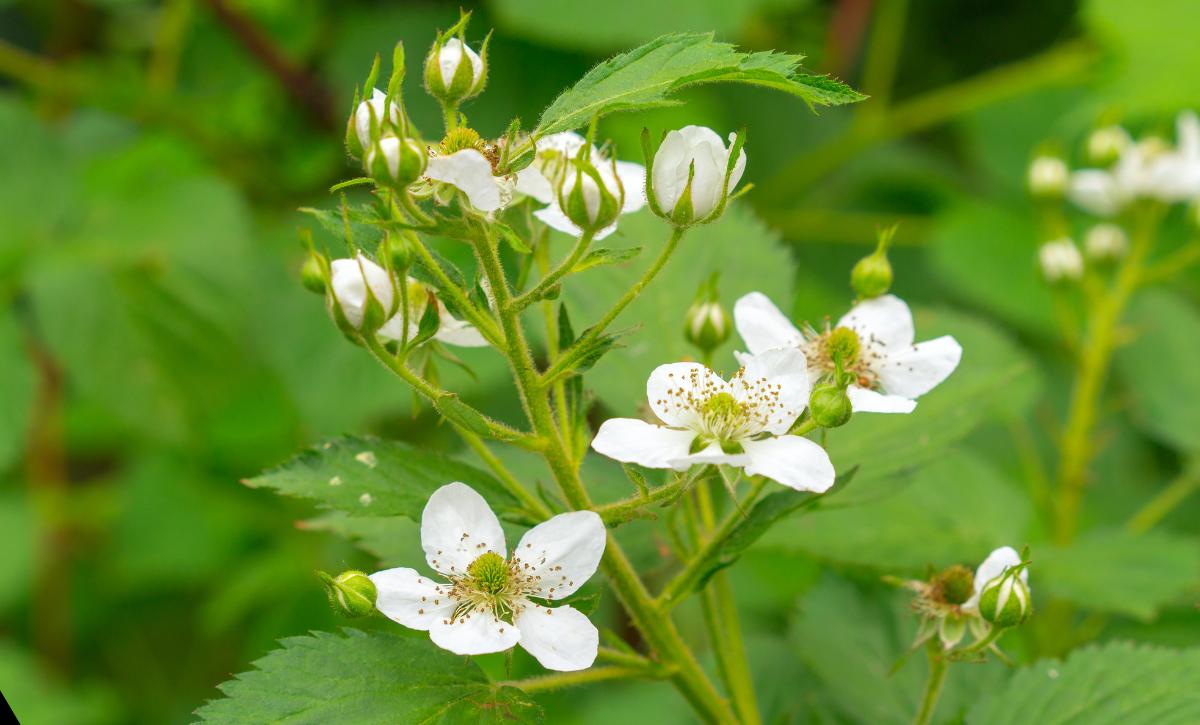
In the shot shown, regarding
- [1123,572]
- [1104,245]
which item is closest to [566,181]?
[1123,572]

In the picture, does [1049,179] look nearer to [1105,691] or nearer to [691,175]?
[1105,691]

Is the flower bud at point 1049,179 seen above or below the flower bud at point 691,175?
below

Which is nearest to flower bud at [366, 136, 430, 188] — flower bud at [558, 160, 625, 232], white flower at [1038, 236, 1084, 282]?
flower bud at [558, 160, 625, 232]

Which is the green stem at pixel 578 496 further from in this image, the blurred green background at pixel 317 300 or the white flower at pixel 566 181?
the blurred green background at pixel 317 300

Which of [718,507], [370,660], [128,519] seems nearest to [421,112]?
[128,519]

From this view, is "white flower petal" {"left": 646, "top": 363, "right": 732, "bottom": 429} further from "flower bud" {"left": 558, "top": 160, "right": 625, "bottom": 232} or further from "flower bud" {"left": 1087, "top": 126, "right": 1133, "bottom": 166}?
"flower bud" {"left": 1087, "top": 126, "right": 1133, "bottom": 166}

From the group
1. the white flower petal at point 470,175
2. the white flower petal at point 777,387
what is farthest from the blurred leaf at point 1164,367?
the white flower petal at point 470,175
